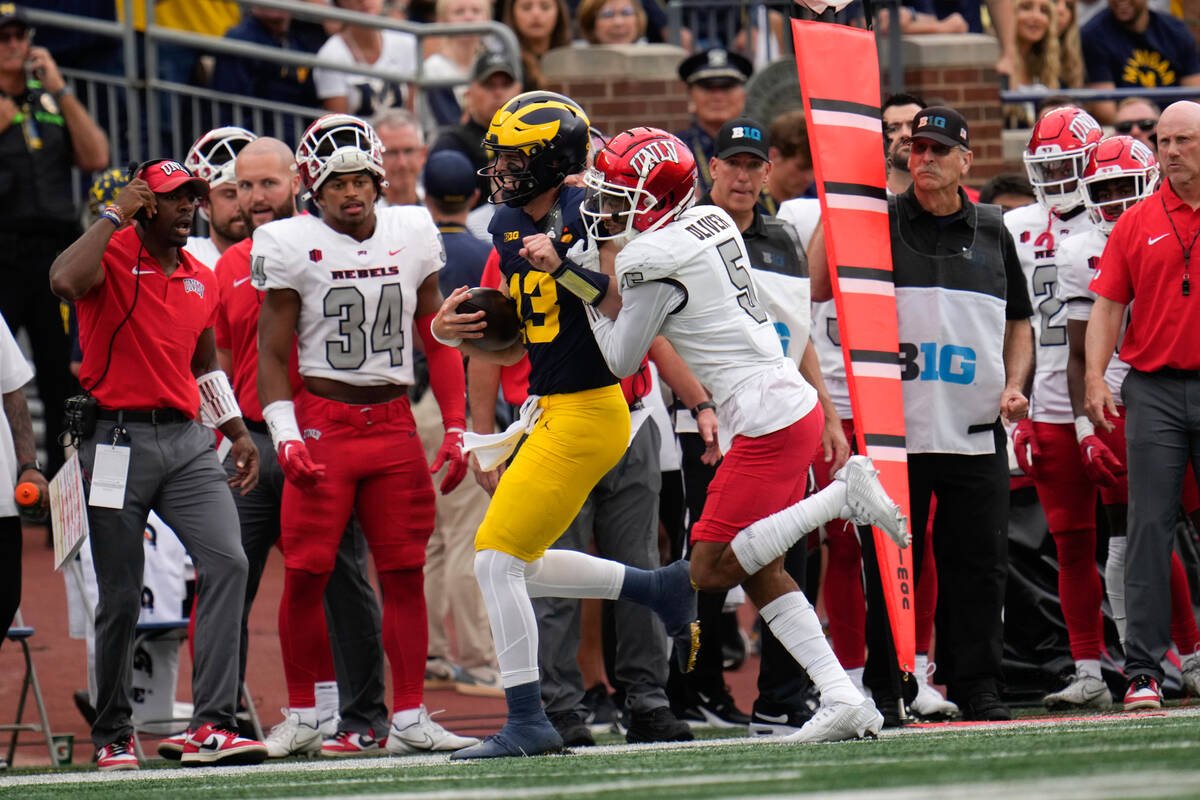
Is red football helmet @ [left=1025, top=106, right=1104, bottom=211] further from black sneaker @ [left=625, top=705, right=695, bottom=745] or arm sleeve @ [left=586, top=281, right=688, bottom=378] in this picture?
black sneaker @ [left=625, top=705, right=695, bottom=745]

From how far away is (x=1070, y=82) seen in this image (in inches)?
508

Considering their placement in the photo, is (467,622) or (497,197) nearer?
(497,197)

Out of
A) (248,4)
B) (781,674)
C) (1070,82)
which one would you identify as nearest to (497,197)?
(781,674)

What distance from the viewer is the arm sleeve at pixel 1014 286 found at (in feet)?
24.3

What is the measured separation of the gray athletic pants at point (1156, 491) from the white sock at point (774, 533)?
5.69ft

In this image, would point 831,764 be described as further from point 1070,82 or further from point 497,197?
point 1070,82

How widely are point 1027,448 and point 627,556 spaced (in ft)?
6.23

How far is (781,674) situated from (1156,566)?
1495 millimetres

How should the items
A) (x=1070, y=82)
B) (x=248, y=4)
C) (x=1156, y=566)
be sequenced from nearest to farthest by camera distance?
(x=1156, y=566), (x=248, y=4), (x=1070, y=82)

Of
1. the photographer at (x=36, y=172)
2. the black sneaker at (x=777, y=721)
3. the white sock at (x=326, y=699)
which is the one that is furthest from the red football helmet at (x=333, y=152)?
the photographer at (x=36, y=172)

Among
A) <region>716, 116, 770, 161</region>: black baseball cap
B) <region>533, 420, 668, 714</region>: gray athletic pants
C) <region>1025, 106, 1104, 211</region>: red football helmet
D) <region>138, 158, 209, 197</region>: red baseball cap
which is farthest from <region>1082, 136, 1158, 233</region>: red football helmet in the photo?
<region>138, 158, 209, 197</region>: red baseball cap

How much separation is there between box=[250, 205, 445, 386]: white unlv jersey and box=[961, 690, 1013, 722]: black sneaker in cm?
251

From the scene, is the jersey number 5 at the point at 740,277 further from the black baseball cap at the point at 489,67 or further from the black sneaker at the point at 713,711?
the black baseball cap at the point at 489,67

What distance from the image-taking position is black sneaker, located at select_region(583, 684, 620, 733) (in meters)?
8.12
